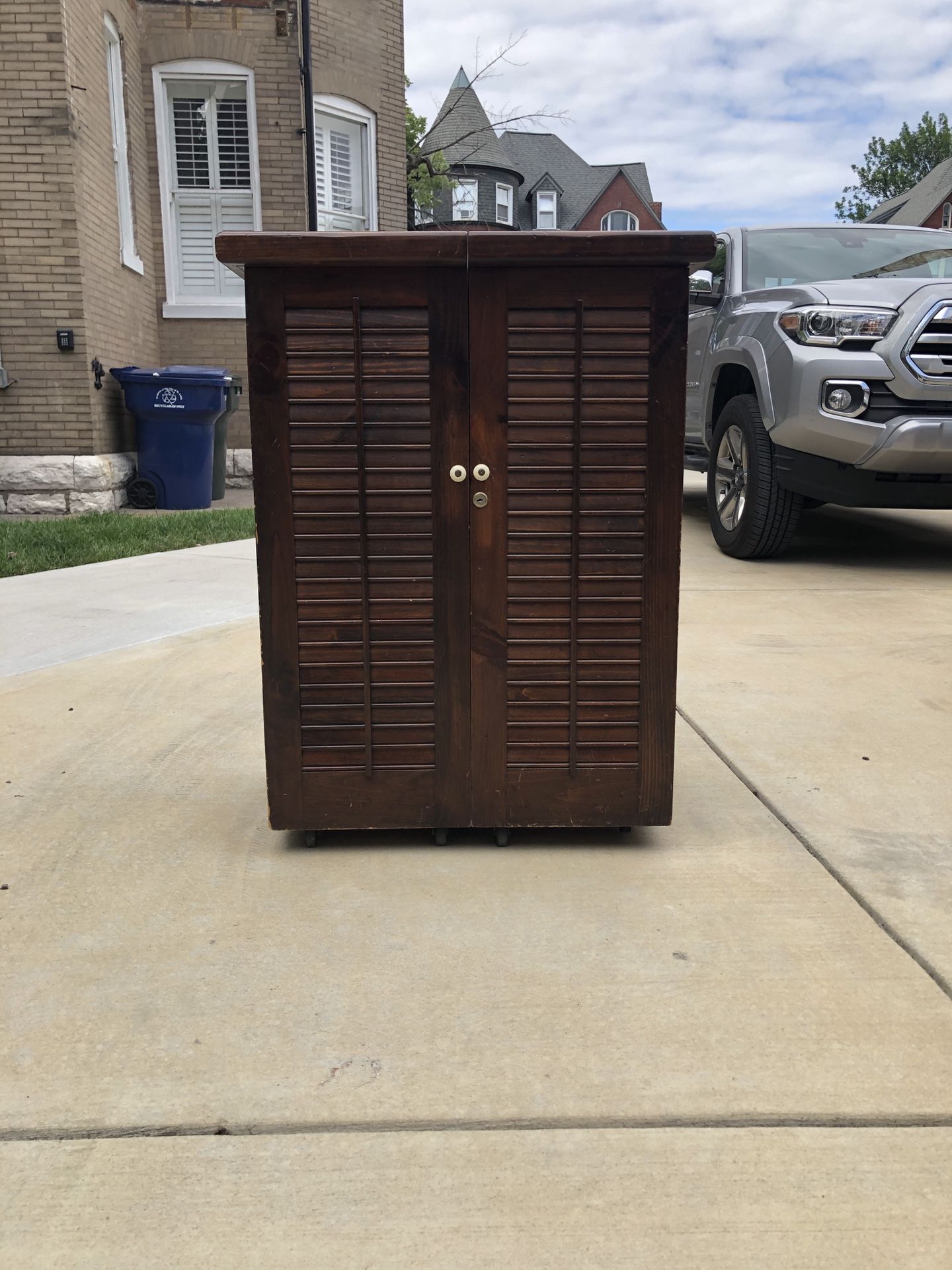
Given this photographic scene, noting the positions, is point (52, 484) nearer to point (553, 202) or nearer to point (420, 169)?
point (420, 169)

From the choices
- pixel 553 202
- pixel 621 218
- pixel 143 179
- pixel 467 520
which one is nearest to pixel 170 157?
pixel 143 179

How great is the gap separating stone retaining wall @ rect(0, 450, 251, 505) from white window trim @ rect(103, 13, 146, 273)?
8.79 ft

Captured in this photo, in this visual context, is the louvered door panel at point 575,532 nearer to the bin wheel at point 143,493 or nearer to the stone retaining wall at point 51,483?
the stone retaining wall at point 51,483

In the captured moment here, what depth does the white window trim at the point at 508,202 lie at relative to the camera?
4934 cm

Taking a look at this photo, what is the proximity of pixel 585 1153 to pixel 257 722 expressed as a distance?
2337 millimetres

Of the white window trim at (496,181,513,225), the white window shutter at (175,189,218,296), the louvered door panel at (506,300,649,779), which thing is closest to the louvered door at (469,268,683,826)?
the louvered door panel at (506,300,649,779)

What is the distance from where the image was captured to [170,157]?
1279 centimetres

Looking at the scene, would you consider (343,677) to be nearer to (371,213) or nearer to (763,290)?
(763,290)

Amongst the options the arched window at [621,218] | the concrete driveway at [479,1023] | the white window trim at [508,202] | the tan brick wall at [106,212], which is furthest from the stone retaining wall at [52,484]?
the arched window at [621,218]

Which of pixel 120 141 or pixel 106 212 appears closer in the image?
pixel 106 212

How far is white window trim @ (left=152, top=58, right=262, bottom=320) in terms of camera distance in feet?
40.8

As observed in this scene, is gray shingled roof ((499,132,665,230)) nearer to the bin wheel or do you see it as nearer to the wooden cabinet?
the bin wheel

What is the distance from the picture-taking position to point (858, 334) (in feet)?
19.6

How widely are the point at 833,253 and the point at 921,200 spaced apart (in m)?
51.5
